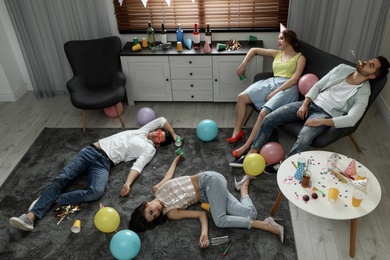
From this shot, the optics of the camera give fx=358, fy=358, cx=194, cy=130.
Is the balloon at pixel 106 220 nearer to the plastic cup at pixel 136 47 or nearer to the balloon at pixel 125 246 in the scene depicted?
the balloon at pixel 125 246

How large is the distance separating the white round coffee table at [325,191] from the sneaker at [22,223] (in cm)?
181

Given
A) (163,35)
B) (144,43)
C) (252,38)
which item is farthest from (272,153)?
(144,43)

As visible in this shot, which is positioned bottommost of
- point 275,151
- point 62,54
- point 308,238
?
point 308,238

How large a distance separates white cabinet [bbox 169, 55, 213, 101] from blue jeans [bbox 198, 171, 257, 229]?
156cm

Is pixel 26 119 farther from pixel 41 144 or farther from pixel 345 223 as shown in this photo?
pixel 345 223

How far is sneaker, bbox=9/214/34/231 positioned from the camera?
257 cm

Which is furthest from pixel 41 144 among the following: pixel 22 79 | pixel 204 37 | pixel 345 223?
pixel 345 223

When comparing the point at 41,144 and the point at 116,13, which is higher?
the point at 116,13

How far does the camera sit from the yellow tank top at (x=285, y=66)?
11.0ft

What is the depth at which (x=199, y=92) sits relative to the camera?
407cm

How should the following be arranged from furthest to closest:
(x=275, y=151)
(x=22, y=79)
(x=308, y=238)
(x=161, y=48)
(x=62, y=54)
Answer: (x=22, y=79), (x=62, y=54), (x=161, y=48), (x=275, y=151), (x=308, y=238)

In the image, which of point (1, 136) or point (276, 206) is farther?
point (1, 136)

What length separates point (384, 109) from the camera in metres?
3.78

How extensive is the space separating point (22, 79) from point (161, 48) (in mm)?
1952
